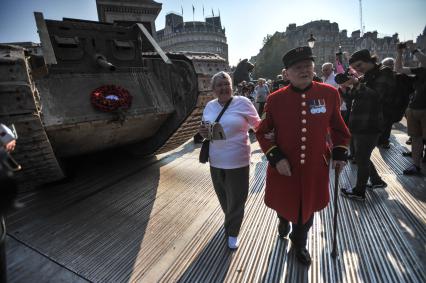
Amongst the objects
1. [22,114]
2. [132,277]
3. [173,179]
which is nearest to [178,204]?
[173,179]

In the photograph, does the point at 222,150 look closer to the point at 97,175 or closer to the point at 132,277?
the point at 132,277

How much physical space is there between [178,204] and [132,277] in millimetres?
1586

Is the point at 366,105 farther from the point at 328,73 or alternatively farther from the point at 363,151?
the point at 328,73

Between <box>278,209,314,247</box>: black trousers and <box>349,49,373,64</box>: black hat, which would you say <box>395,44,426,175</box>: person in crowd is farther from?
<box>278,209,314,247</box>: black trousers

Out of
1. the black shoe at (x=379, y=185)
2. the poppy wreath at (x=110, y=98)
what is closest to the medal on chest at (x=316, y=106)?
the black shoe at (x=379, y=185)

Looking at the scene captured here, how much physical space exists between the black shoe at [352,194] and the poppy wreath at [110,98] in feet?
11.3

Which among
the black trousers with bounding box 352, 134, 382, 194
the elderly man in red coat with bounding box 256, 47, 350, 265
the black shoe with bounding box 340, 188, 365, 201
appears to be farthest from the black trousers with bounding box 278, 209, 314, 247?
the black shoe with bounding box 340, 188, 365, 201

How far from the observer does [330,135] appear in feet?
8.57

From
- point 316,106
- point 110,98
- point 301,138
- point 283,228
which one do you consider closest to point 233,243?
point 283,228

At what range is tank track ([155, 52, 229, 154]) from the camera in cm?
518

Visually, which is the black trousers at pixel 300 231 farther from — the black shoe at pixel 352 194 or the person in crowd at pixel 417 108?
the person in crowd at pixel 417 108

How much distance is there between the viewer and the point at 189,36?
204ft

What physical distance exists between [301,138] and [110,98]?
3.12 metres

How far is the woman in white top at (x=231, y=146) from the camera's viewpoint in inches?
111
